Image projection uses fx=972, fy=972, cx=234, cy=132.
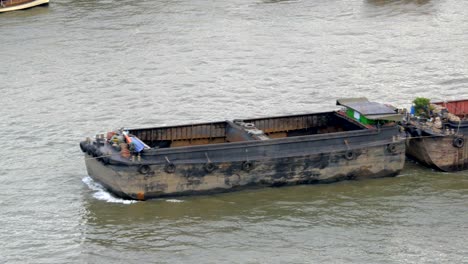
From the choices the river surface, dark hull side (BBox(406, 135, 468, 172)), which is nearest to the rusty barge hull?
the river surface

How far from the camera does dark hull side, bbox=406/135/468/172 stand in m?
33.8

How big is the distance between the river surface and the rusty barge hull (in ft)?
1.59

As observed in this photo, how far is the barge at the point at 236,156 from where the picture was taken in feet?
102

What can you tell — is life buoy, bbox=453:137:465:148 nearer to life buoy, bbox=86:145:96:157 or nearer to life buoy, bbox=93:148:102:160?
life buoy, bbox=93:148:102:160

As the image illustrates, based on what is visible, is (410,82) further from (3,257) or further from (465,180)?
(3,257)

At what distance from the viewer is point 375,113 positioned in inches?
1310

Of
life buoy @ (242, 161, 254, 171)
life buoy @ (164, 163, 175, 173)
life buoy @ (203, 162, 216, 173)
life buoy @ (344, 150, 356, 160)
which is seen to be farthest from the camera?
life buoy @ (344, 150, 356, 160)

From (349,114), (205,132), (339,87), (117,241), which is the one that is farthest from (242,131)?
(339,87)

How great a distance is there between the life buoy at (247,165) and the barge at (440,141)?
20.0 ft

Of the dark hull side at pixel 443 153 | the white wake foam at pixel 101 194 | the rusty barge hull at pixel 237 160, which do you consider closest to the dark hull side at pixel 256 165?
the rusty barge hull at pixel 237 160

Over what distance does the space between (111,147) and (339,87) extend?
1697cm

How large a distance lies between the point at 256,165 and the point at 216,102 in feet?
41.0

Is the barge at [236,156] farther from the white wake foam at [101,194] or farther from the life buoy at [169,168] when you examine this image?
→ the white wake foam at [101,194]

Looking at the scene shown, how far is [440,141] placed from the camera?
33750 mm
